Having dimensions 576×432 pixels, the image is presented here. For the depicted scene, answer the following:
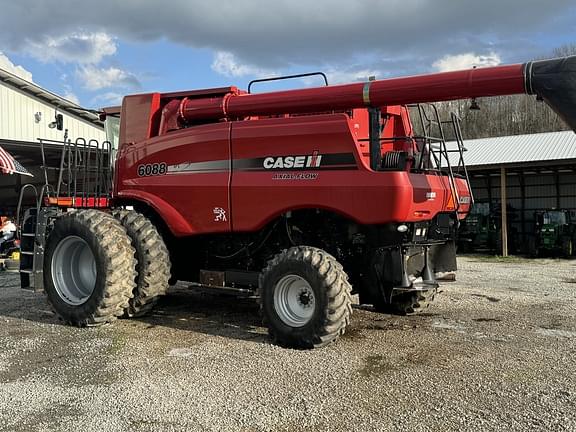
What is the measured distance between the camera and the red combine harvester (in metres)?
6.14

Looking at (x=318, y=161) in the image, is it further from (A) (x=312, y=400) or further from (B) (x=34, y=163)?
(B) (x=34, y=163)

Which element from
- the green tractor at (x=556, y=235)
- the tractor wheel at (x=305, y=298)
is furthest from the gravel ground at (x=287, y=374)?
the green tractor at (x=556, y=235)

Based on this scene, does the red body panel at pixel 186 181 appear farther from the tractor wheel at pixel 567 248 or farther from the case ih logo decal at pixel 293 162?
the tractor wheel at pixel 567 248

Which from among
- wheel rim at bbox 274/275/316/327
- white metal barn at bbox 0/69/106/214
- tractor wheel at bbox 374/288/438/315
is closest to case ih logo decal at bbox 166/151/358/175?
wheel rim at bbox 274/275/316/327

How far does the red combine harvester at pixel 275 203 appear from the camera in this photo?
6137 mm

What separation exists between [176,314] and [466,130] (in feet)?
119

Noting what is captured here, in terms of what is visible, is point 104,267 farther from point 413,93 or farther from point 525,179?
point 525,179

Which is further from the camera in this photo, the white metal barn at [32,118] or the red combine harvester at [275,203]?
the white metal barn at [32,118]

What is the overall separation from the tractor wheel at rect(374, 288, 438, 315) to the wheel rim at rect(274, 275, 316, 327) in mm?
1746

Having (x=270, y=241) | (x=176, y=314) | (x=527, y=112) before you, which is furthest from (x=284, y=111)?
(x=527, y=112)

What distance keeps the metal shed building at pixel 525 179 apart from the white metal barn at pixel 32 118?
14994 mm

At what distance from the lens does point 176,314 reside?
27.0 ft

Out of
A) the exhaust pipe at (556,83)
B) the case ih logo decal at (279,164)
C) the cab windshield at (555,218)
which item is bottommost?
the cab windshield at (555,218)

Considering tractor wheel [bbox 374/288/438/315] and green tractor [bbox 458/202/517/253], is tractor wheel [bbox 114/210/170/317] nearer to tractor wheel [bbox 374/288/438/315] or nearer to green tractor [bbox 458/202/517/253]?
tractor wheel [bbox 374/288/438/315]
